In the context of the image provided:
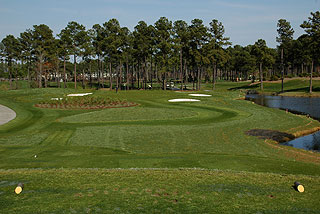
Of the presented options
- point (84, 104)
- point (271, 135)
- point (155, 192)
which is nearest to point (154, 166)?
point (155, 192)

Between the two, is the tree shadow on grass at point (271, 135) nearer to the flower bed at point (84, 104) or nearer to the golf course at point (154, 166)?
the golf course at point (154, 166)

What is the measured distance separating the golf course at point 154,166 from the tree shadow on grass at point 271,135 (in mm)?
328

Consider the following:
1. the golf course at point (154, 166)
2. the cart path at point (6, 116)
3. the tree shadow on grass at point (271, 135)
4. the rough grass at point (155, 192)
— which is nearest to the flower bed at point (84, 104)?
the cart path at point (6, 116)

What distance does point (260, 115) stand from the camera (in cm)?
3144

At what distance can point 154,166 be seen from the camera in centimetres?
1237

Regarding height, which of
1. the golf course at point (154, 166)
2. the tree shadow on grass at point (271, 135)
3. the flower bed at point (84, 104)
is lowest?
the tree shadow on grass at point (271, 135)

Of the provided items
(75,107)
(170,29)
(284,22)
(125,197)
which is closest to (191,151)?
(125,197)

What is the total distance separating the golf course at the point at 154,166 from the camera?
7312 mm

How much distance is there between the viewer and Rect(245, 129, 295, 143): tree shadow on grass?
21203 mm

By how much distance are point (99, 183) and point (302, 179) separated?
690 centimetres

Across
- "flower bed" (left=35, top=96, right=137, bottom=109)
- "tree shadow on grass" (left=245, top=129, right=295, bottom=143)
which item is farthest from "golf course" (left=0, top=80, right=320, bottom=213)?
"flower bed" (left=35, top=96, right=137, bottom=109)

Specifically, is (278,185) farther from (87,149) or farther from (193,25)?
(193,25)

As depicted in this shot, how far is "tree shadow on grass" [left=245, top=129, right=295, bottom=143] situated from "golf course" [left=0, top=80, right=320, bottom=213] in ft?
1.08

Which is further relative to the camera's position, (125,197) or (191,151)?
(191,151)
